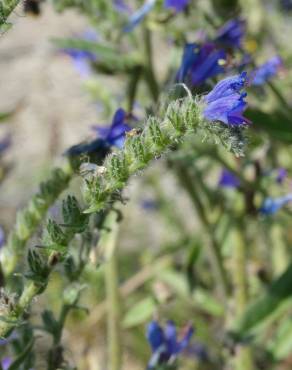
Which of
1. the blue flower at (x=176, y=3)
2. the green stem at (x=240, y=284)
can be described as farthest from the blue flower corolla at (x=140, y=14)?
the green stem at (x=240, y=284)

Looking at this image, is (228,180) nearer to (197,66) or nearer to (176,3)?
(176,3)

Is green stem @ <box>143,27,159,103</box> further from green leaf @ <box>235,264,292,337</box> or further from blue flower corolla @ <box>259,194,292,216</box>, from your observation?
green leaf @ <box>235,264,292,337</box>

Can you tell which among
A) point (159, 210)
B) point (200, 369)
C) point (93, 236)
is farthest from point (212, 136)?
point (159, 210)

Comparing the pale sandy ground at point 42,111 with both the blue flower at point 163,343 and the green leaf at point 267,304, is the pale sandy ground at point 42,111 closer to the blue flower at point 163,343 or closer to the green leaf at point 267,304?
the green leaf at point 267,304

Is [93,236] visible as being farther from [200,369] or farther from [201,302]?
[200,369]

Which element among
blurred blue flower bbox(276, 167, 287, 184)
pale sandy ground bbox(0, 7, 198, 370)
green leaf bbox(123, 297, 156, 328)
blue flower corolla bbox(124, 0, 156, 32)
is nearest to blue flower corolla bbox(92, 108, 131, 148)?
blue flower corolla bbox(124, 0, 156, 32)

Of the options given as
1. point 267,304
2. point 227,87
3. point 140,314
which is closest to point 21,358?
point 227,87
